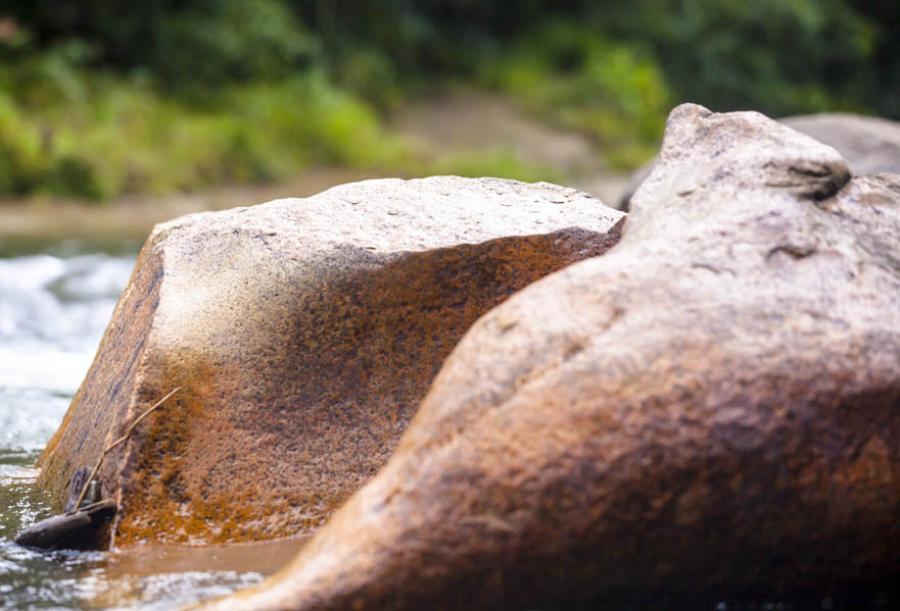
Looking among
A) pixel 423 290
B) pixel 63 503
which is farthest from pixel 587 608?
pixel 63 503

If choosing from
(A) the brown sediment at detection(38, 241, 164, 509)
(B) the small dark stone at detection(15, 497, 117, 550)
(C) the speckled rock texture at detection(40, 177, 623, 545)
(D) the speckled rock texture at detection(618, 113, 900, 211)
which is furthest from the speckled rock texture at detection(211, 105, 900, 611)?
(D) the speckled rock texture at detection(618, 113, 900, 211)

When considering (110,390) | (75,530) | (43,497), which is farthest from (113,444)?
(43,497)

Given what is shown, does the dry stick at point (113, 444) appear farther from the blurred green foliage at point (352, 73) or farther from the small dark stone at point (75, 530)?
the blurred green foliage at point (352, 73)

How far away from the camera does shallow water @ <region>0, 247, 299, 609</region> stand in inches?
106

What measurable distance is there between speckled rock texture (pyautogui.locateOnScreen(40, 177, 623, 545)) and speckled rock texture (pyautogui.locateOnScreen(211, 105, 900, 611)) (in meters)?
0.67

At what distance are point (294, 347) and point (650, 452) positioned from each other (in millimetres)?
1213

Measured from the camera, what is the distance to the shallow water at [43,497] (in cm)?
270

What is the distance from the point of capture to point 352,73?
2023cm

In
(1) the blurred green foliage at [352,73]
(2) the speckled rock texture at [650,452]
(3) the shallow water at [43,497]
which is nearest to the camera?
(2) the speckled rock texture at [650,452]

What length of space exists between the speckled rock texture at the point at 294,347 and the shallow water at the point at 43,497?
143 millimetres

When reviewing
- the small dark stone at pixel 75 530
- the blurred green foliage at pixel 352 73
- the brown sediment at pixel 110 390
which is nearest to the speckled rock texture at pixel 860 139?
the brown sediment at pixel 110 390

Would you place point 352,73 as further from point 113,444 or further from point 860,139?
point 113,444

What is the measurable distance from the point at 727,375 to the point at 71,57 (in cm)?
1505

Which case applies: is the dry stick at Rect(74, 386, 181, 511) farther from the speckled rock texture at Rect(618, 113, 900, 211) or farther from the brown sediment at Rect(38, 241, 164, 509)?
the speckled rock texture at Rect(618, 113, 900, 211)
